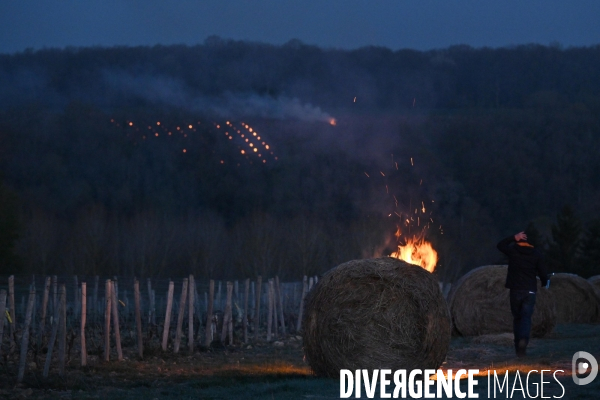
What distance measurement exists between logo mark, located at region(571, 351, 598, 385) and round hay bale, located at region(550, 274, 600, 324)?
32.3 feet

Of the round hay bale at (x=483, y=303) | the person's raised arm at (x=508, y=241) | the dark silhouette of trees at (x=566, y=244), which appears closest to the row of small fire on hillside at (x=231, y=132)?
the dark silhouette of trees at (x=566, y=244)

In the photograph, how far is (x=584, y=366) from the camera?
414 inches

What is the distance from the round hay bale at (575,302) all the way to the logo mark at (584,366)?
388 inches

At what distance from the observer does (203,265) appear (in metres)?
51.6

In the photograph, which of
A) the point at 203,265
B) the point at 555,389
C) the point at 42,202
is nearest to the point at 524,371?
the point at 555,389

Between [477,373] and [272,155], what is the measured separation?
66.9m

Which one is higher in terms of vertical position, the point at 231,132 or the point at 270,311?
the point at 231,132

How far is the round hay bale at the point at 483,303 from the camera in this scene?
17.6 metres

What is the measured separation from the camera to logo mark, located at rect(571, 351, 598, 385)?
925 cm

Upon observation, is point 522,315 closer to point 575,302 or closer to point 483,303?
point 483,303

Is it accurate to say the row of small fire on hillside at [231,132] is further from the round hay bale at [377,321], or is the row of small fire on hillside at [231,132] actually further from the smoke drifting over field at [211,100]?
the round hay bale at [377,321]

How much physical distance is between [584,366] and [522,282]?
2.31m

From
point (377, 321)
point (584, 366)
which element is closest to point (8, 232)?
point (377, 321)

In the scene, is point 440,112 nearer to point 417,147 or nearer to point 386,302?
point 417,147
